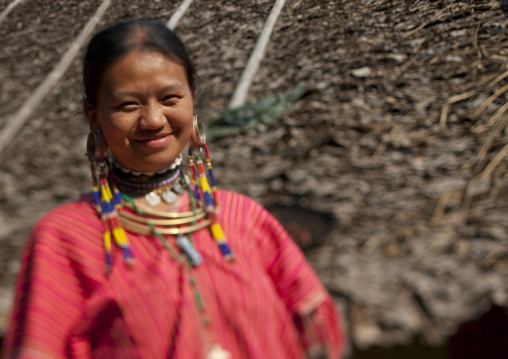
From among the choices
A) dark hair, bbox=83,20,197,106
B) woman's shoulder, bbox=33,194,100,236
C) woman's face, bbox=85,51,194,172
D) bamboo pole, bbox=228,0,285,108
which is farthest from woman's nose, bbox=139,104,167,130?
bamboo pole, bbox=228,0,285,108

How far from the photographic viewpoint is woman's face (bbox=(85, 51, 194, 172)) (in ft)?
3.81

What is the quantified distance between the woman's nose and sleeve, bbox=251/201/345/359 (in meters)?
0.33

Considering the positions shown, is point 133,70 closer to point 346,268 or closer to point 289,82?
point 346,268

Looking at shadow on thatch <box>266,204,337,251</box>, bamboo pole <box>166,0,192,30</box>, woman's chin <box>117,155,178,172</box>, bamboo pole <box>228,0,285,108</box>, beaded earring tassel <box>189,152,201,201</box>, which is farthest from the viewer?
bamboo pole <box>166,0,192,30</box>

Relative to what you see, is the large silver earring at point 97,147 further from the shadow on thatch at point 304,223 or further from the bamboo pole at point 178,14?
the bamboo pole at point 178,14

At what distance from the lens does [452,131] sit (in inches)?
83.9

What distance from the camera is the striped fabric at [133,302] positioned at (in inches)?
44.1

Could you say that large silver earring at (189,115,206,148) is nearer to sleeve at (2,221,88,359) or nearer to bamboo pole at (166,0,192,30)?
sleeve at (2,221,88,359)

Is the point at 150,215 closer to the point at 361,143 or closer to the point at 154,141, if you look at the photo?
the point at 154,141

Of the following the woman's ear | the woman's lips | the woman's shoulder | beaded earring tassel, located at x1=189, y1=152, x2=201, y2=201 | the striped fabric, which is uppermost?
the woman's ear

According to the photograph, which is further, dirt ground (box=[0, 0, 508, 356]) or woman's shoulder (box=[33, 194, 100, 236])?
dirt ground (box=[0, 0, 508, 356])

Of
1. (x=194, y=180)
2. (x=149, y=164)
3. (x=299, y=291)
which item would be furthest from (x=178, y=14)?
(x=299, y=291)

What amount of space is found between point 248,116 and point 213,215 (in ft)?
3.84

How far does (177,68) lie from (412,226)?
94 centimetres
